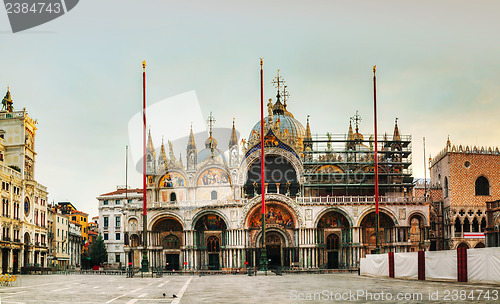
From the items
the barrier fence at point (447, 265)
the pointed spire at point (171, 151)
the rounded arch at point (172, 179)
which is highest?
the pointed spire at point (171, 151)

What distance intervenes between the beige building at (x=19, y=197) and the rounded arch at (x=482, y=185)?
54110mm

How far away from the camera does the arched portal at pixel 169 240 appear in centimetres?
7156

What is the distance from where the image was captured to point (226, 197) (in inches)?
2842

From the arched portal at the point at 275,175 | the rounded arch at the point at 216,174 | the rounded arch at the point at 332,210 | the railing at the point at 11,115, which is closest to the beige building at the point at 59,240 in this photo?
the railing at the point at 11,115

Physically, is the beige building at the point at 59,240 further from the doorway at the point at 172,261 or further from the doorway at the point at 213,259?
the doorway at the point at 213,259

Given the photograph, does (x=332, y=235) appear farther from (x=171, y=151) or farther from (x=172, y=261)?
(x=171, y=151)

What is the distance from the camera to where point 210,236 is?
7119 centimetres

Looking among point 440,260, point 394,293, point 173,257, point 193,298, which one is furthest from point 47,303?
point 173,257

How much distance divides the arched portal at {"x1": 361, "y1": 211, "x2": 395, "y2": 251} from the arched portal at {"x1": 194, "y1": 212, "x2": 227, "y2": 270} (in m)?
16.2

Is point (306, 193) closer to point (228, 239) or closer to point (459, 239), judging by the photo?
point (228, 239)

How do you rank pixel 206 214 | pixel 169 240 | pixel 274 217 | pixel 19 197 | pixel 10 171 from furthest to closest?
1. pixel 169 240
2. pixel 206 214
3. pixel 19 197
4. pixel 274 217
5. pixel 10 171

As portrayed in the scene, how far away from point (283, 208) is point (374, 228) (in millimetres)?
10607

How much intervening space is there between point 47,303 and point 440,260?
18808 mm

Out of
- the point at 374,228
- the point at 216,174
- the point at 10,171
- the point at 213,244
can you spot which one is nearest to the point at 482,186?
the point at 374,228
